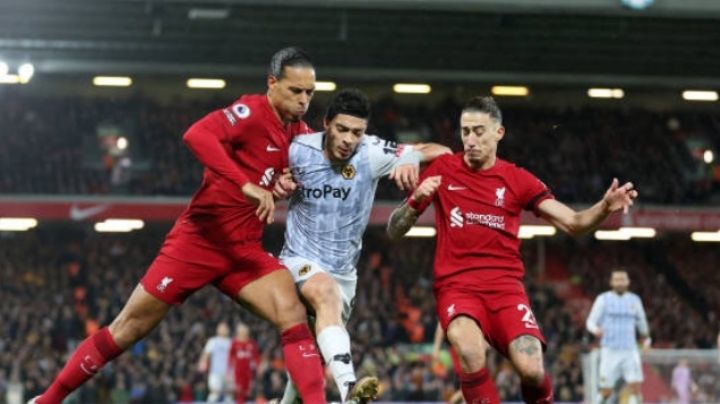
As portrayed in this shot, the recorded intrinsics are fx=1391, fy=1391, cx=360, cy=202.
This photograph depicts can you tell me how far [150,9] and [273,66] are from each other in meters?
16.8

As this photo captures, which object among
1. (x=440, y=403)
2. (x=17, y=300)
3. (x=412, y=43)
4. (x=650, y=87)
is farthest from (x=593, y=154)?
(x=17, y=300)

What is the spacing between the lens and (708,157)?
101 ft

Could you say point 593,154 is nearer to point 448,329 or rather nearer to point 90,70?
point 90,70

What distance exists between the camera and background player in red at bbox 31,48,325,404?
781 centimetres

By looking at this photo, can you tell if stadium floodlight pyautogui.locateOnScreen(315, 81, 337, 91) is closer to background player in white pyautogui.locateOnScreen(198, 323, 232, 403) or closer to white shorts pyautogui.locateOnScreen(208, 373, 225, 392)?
background player in white pyautogui.locateOnScreen(198, 323, 232, 403)

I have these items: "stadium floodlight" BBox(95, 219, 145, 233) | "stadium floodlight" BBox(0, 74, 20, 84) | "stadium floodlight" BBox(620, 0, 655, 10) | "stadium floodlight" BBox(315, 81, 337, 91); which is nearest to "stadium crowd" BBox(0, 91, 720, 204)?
"stadium floodlight" BBox(315, 81, 337, 91)

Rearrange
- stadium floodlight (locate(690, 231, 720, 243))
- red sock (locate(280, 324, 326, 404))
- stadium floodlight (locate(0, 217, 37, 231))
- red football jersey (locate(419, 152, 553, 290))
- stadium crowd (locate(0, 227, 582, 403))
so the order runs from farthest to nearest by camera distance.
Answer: stadium floodlight (locate(690, 231, 720, 243)), stadium floodlight (locate(0, 217, 37, 231)), stadium crowd (locate(0, 227, 582, 403)), red football jersey (locate(419, 152, 553, 290)), red sock (locate(280, 324, 326, 404))

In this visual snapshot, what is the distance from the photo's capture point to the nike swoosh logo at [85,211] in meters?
27.7

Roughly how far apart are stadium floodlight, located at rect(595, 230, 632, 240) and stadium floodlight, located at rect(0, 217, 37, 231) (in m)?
12.1

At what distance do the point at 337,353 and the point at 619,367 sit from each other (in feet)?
34.3

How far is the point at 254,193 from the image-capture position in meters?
7.30

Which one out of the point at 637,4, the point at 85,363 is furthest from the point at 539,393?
the point at 637,4

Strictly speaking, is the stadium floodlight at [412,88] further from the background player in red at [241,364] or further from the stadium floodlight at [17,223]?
the background player in red at [241,364]

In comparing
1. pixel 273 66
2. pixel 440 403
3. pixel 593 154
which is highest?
pixel 593 154
